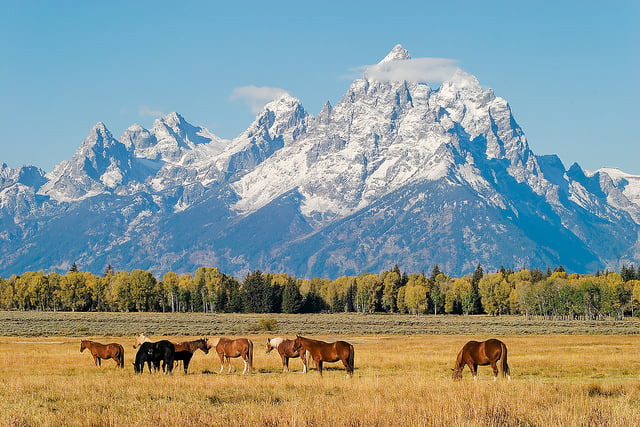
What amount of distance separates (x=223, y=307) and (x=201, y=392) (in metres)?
158

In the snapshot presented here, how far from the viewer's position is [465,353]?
92.4 feet

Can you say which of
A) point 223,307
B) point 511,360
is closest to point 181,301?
point 223,307

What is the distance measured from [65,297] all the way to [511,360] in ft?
516

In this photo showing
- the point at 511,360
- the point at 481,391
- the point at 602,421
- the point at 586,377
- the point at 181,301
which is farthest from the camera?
the point at 181,301

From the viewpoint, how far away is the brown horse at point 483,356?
27719 mm

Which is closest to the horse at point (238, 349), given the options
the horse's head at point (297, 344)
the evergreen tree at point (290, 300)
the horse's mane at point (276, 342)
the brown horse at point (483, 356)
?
the horse's mane at point (276, 342)

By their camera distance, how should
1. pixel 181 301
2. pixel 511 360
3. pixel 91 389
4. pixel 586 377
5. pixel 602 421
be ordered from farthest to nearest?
pixel 181 301 → pixel 511 360 → pixel 586 377 → pixel 91 389 → pixel 602 421

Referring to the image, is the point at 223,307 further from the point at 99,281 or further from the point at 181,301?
the point at 99,281

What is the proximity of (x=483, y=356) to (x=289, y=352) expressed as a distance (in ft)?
33.9

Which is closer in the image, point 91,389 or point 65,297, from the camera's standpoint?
point 91,389

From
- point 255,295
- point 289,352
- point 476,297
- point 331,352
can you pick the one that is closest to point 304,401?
point 331,352

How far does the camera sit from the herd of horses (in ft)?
91.8

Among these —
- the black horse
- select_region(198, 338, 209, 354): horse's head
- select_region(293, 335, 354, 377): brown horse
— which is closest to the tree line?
select_region(198, 338, 209, 354): horse's head

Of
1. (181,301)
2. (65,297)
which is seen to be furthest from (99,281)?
(181,301)
